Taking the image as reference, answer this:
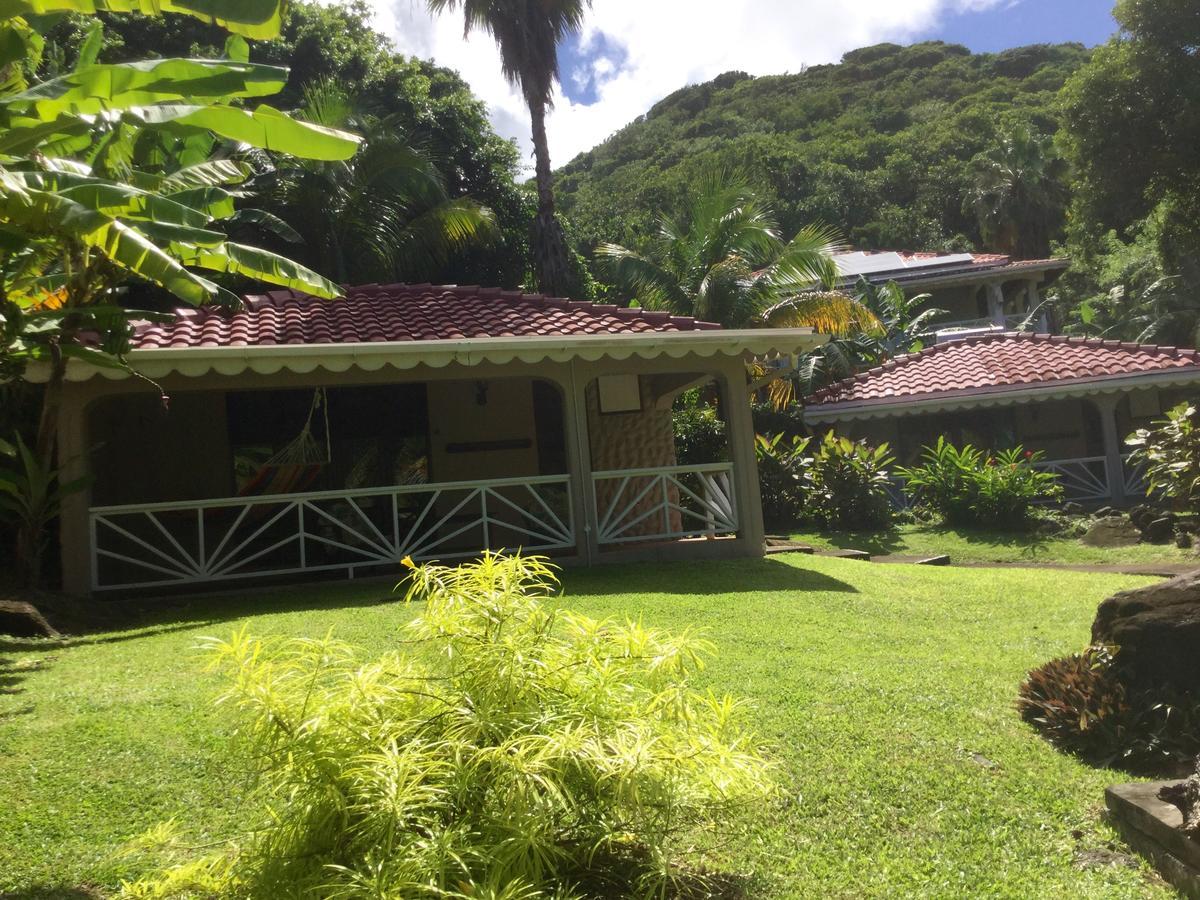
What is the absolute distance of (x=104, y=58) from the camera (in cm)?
2342

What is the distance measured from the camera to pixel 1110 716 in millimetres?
5293

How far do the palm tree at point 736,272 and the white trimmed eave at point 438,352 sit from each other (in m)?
8.00

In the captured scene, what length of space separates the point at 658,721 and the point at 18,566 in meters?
8.73

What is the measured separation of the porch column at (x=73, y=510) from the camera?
10.5 meters

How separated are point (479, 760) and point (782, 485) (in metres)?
15.7

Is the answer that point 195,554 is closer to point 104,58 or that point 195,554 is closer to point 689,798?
point 689,798

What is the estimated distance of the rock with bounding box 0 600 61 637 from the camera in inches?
326

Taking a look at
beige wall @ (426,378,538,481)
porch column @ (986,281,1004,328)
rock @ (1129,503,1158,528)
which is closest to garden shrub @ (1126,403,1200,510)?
rock @ (1129,503,1158,528)

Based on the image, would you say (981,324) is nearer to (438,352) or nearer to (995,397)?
(995,397)

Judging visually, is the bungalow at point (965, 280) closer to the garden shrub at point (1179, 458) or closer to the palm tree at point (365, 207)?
the palm tree at point (365, 207)

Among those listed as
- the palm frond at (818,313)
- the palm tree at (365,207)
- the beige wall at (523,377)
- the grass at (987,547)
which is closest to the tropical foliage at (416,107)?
the palm tree at (365,207)

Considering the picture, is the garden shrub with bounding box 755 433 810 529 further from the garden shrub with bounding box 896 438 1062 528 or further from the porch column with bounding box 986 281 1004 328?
the porch column with bounding box 986 281 1004 328

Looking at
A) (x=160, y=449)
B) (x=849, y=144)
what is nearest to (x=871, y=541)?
(x=160, y=449)

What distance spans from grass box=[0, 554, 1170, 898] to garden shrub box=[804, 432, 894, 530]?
8.53m
